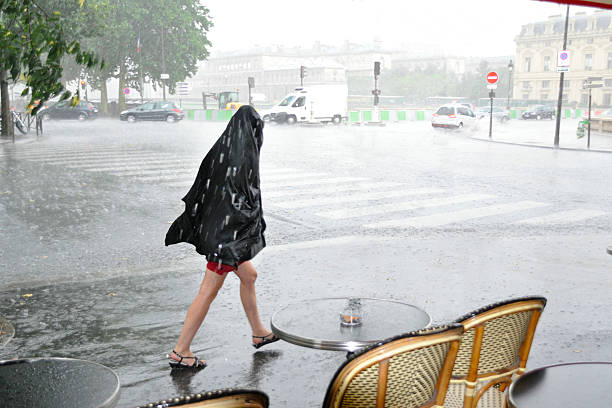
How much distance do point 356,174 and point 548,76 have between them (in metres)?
97.0

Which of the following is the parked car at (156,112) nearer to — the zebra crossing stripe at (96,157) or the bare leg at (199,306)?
the zebra crossing stripe at (96,157)

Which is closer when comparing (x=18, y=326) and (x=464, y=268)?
(x=18, y=326)

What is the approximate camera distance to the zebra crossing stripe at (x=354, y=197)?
452 inches

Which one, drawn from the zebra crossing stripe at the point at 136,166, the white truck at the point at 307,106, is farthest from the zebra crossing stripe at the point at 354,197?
the white truck at the point at 307,106

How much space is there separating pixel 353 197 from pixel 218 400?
1062 cm

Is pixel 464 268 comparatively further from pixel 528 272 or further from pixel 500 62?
pixel 500 62

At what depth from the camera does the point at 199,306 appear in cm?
435

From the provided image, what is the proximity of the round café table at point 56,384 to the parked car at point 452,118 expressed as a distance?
120 ft

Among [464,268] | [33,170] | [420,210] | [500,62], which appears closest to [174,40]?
[33,170]

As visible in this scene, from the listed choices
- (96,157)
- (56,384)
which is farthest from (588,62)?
(56,384)

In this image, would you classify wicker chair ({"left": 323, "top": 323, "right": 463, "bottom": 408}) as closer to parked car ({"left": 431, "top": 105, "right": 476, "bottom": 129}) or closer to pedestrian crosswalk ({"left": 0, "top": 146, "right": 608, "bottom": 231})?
pedestrian crosswalk ({"left": 0, "top": 146, "right": 608, "bottom": 231})

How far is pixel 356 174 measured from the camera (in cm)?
1583

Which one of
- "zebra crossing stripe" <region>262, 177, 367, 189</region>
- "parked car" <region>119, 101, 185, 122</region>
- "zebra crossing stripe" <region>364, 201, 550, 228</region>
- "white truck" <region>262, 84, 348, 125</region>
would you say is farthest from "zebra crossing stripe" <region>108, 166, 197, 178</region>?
"parked car" <region>119, 101, 185, 122</region>

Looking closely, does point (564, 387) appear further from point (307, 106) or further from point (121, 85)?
point (121, 85)
